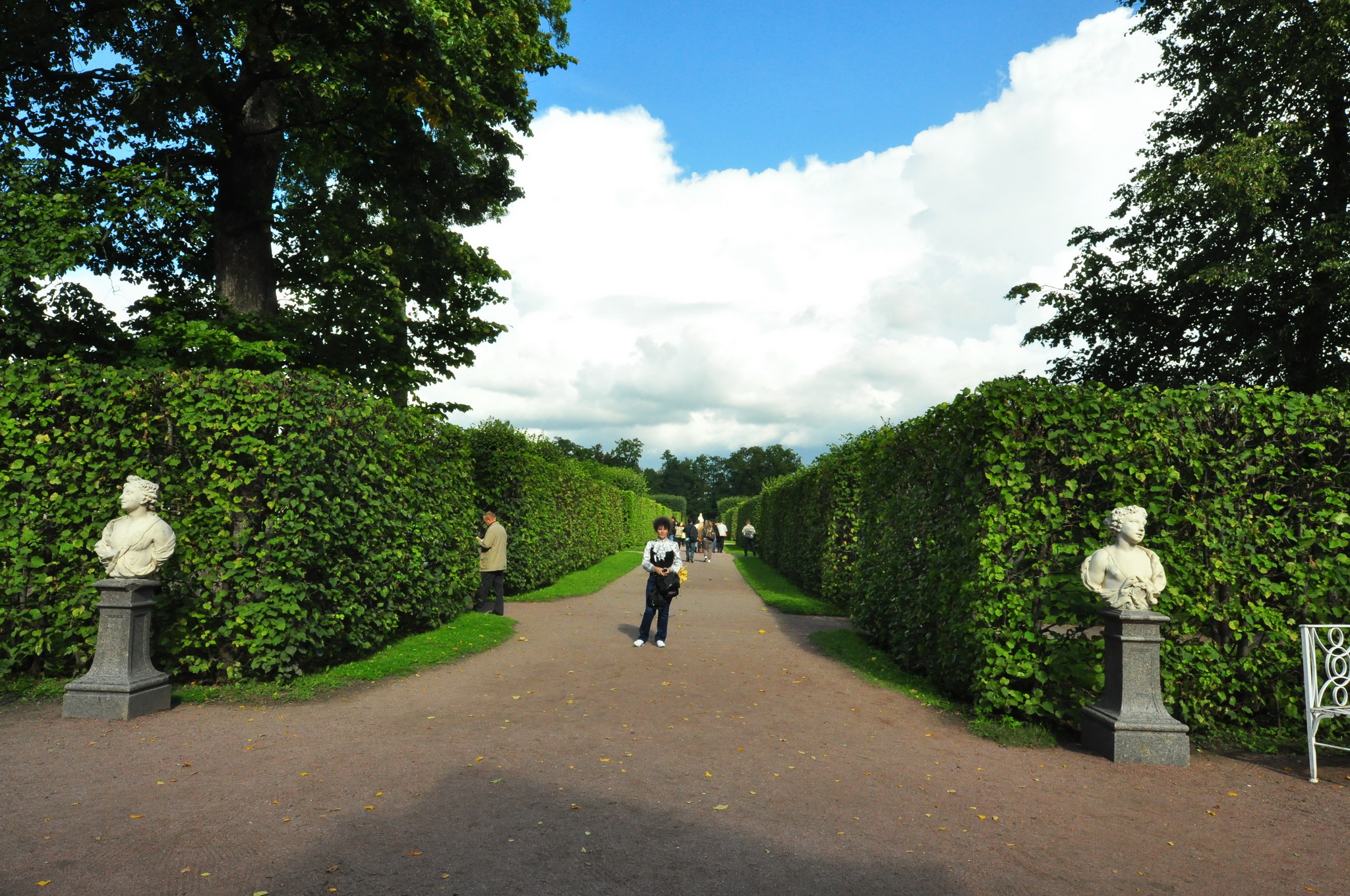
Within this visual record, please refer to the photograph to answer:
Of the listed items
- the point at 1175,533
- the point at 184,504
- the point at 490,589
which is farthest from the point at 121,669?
the point at 1175,533

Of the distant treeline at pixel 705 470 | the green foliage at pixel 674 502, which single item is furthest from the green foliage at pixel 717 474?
the green foliage at pixel 674 502

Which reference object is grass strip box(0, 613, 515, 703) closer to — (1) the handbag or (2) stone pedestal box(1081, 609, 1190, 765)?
(1) the handbag

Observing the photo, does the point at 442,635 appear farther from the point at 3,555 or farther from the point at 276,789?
the point at 276,789

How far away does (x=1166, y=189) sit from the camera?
1819 centimetres

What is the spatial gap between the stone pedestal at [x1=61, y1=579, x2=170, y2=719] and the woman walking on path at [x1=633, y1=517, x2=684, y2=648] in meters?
5.43

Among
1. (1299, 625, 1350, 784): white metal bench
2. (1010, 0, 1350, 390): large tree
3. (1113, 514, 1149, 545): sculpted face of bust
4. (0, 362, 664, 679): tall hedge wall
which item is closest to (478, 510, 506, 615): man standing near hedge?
(0, 362, 664, 679): tall hedge wall

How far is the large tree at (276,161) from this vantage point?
11.8m

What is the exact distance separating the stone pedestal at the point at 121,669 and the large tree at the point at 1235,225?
19801 mm

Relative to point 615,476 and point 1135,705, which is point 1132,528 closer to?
point 1135,705

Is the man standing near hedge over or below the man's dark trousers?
over

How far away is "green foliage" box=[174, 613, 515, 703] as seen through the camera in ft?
24.0

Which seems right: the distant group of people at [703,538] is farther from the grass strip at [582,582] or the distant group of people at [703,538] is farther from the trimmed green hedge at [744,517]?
the grass strip at [582,582]

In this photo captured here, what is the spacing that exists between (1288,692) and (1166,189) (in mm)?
15627

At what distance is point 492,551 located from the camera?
13281 millimetres
